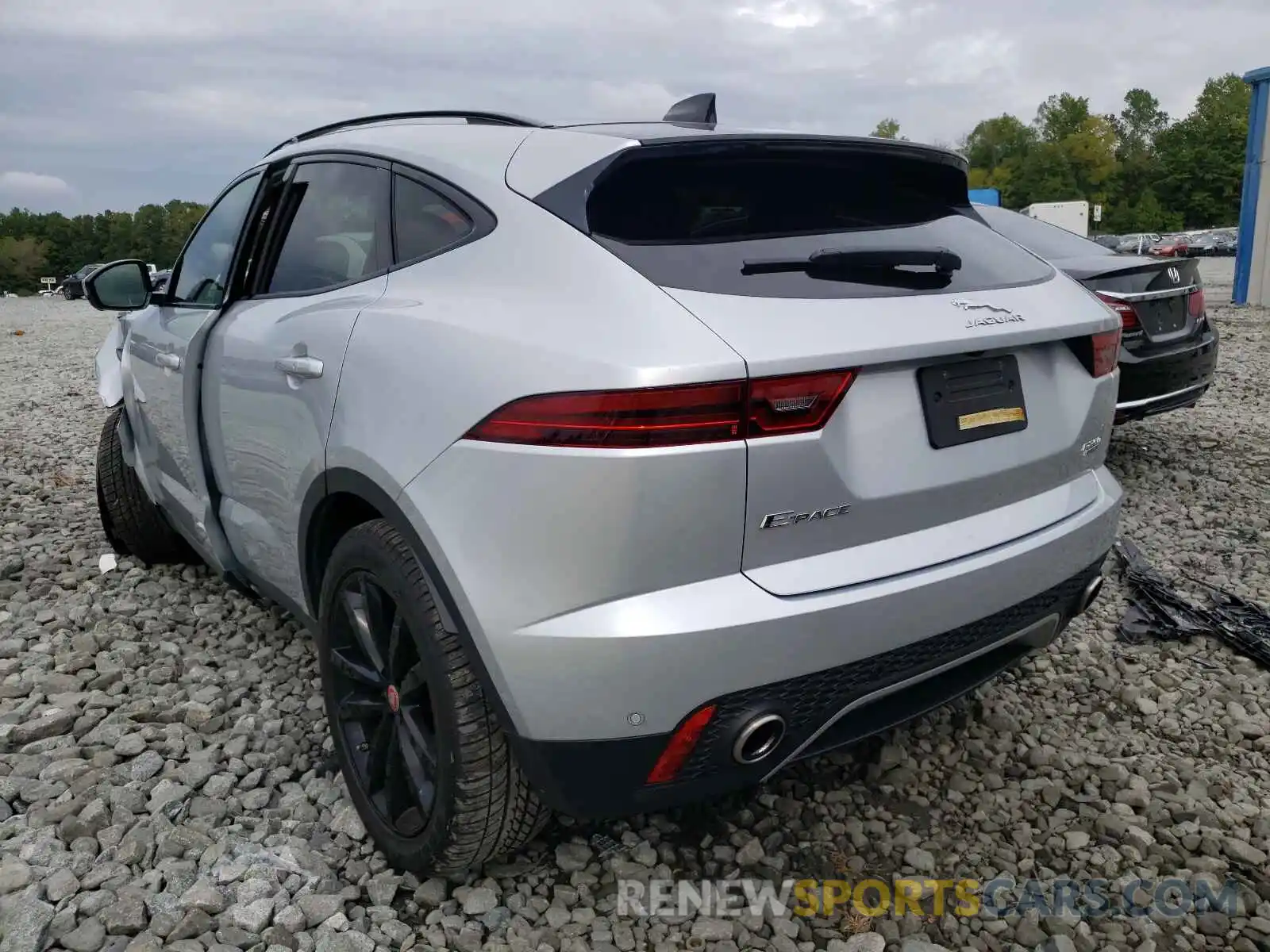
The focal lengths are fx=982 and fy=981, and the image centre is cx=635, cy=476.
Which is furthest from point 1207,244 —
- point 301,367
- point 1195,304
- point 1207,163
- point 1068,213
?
point 301,367

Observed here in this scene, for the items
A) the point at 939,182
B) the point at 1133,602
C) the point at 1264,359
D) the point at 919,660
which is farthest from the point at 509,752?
the point at 1264,359

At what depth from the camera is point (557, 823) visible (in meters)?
2.51

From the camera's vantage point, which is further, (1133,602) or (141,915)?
(1133,602)

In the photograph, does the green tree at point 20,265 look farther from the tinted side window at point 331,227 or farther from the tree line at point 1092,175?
the tinted side window at point 331,227

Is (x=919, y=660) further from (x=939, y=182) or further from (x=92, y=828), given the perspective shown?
(x=92, y=828)

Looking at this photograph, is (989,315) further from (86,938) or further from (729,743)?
(86,938)

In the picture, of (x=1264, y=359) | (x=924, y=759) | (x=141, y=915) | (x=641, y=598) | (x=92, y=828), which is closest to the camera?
(x=641, y=598)

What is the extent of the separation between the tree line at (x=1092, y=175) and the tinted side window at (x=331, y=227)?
80.6 m

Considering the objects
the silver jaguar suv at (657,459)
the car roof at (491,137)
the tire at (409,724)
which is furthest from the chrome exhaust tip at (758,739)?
the car roof at (491,137)

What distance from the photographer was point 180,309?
3479mm

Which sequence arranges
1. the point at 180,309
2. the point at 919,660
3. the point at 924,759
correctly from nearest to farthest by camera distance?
the point at 919,660 → the point at 924,759 → the point at 180,309

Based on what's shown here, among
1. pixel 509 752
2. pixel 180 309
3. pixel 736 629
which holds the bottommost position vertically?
pixel 509 752

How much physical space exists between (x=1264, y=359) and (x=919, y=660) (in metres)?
10.5

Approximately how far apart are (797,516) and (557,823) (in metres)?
1.19
